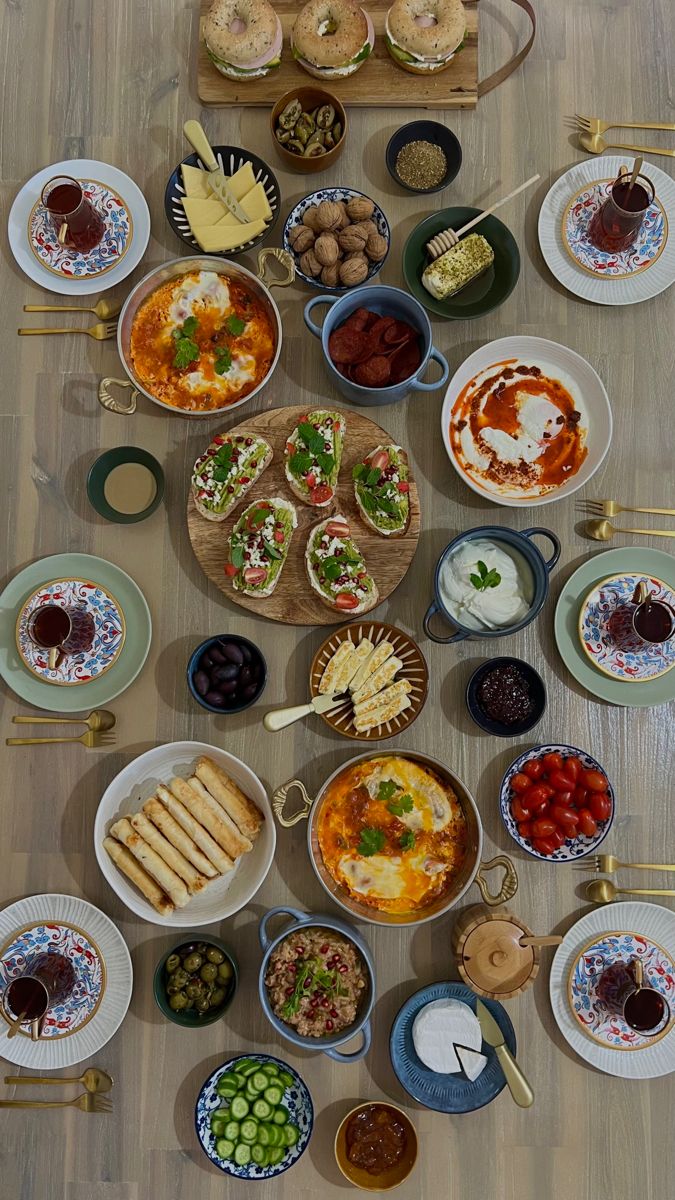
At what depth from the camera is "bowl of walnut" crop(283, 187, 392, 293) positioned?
359cm

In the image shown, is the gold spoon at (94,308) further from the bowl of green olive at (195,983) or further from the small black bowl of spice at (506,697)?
the bowl of green olive at (195,983)

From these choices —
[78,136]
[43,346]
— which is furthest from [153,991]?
[78,136]

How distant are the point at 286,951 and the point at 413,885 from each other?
529 millimetres

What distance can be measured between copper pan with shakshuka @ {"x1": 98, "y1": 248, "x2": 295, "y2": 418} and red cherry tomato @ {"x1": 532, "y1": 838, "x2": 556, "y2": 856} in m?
2.04

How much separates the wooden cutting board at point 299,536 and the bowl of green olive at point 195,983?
50.9 inches

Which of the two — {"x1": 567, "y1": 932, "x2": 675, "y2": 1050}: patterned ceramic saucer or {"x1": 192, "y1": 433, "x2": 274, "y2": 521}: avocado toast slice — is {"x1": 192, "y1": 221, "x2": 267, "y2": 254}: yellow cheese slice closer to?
{"x1": 192, "y1": 433, "x2": 274, "y2": 521}: avocado toast slice

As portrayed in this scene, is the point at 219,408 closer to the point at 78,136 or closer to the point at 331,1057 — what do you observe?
the point at 78,136

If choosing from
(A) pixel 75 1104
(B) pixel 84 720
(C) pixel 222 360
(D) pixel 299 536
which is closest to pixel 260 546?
(D) pixel 299 536

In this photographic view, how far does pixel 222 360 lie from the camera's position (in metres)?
3.59

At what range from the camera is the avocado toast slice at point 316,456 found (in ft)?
11.4

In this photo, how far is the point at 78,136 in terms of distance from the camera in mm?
3928

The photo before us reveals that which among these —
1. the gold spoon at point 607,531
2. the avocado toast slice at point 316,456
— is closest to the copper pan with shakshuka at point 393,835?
the avocado toast slice at point 316,456

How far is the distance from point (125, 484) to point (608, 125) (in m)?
2.54

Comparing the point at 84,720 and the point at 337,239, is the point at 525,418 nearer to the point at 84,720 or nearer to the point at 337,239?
the point at 337,239
